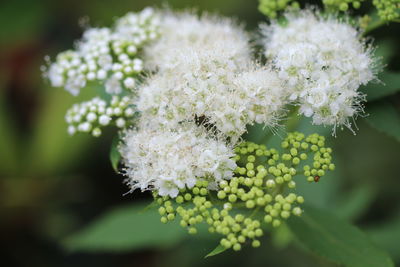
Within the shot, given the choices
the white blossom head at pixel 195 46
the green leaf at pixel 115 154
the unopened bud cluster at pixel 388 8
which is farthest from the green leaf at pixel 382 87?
Result: the green leaf at pixel 115 154

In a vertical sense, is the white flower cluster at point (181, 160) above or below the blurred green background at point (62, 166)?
below

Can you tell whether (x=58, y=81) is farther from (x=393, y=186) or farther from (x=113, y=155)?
(x=393, y=186)

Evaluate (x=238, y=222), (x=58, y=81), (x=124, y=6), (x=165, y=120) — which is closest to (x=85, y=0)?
(x=124, y=6)

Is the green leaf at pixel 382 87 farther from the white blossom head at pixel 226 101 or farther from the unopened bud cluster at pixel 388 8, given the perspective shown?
the white blossom head at pixel 226 101

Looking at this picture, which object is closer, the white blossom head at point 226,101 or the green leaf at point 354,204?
the white blossom head at point 226,101

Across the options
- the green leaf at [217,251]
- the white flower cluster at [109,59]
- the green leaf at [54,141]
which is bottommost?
the green leaf at [217,251]

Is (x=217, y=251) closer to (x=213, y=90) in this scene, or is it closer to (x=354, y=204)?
(x=213, y=90)

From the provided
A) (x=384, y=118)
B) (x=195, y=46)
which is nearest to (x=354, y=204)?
(x=384, y=118)
